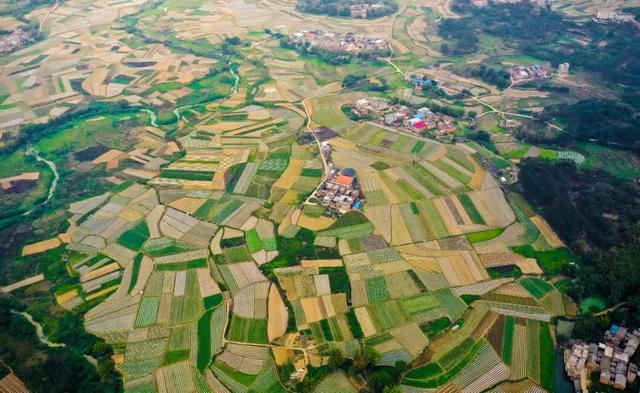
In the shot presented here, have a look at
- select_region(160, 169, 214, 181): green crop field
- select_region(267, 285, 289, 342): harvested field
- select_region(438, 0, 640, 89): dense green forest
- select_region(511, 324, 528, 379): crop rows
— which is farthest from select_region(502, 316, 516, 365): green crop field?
select_region(438, 0, 640, 89): dense green forest

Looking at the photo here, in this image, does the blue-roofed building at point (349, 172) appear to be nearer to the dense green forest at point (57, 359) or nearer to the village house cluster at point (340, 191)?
the village house cluster at point (340, 191)

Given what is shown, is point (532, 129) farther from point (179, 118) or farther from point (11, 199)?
point (11, 199)

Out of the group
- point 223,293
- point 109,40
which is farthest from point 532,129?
point 109,40

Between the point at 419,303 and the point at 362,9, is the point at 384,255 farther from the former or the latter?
the point at 362,9

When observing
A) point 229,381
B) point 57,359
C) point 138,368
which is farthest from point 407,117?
point 57,359

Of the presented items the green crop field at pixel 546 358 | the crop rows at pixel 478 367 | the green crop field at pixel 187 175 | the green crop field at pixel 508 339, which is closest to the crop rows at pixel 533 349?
the green crop field at pixel 546 358

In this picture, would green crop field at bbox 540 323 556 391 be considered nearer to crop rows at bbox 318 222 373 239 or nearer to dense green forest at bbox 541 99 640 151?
crop rows at bbox 318 222 373 239

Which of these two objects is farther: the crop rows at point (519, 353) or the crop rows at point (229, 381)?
the crop rows at point (519, 353)
